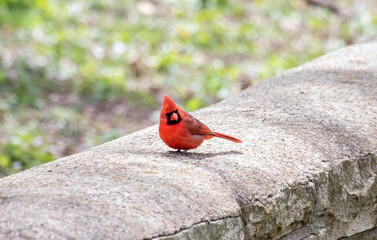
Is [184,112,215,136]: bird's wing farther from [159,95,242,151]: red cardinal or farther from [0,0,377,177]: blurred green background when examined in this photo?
[0,0,377,177]: blurred green background

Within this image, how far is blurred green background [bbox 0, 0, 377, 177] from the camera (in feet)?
18.1

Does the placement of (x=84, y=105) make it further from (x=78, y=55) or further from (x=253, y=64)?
(x=253, y=64)

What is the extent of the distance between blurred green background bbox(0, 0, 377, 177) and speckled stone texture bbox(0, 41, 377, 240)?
7.70 ft

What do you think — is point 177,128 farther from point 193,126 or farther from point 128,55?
point 128,55

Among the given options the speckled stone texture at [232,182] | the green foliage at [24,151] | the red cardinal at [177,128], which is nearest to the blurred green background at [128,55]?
the green foliage at [24,151]

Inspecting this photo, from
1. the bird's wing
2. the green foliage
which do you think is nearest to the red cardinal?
the bird's wing

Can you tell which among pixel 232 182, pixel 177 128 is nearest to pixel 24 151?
pixel 177 128

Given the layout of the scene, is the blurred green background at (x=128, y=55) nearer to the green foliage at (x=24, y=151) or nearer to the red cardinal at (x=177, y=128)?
the green foliage at (x=24, y=151)

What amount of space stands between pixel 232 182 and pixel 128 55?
14.9ft

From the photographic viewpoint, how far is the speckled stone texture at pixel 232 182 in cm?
195

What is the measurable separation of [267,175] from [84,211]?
0.85m

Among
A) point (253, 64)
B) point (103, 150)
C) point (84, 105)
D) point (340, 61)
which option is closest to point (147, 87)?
point (84, 105)

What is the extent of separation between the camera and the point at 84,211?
6.40 ft

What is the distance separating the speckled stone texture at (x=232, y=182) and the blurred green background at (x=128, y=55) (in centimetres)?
235
